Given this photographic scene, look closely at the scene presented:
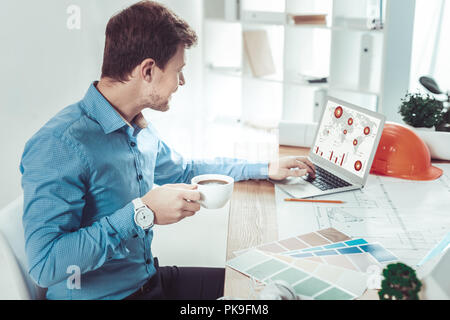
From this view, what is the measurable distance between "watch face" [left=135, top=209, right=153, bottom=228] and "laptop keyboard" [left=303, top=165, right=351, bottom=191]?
2.15 ft

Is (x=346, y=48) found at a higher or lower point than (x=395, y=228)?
higher

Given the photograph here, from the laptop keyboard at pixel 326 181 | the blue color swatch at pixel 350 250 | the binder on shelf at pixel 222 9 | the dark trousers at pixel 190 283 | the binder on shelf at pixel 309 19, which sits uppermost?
the binder on shelf at pixel 222 9

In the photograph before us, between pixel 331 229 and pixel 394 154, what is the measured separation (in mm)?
552

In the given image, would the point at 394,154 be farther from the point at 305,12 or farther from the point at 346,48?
the point at 305,12

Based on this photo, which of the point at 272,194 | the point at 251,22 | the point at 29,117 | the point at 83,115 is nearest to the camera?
the point at 83,115

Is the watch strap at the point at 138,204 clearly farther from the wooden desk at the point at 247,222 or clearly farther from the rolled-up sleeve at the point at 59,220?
the wooden desk at the point at 247,222

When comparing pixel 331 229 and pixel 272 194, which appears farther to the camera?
pixel 272 194

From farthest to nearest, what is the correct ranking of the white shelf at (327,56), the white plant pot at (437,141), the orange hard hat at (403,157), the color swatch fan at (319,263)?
the white shelf at (327,56)
the white plant pot at (437,141)
the orange hard hat at (403,157)
the color swatch fan at (319,263)

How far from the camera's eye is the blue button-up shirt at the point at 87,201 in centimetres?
108

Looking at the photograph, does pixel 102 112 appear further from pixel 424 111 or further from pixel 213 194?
pixel 424 111

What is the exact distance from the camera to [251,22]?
333 centimetres

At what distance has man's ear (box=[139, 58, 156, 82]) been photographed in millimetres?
1274

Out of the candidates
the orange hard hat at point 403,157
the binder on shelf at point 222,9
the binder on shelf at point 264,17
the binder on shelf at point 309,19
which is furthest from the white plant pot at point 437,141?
the binder on shelf at point 222,9
